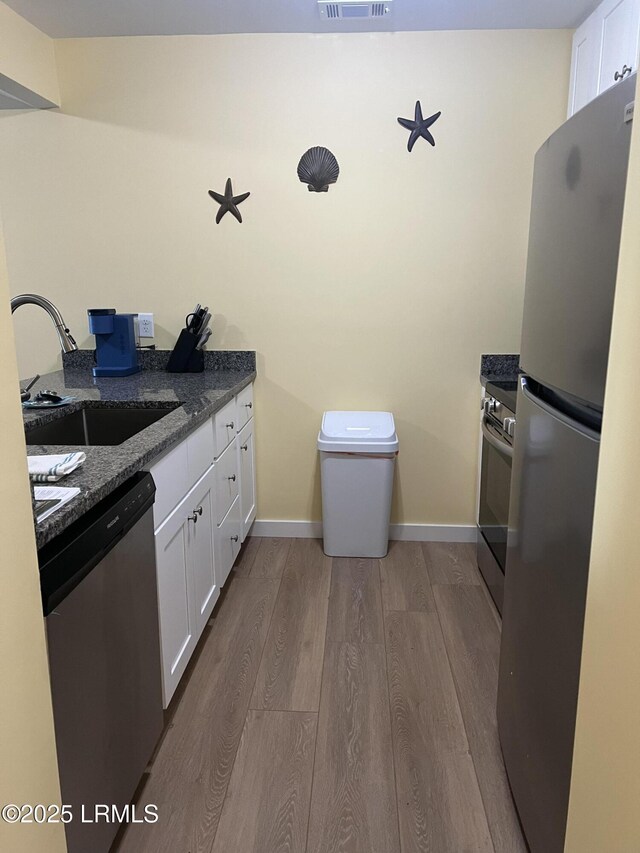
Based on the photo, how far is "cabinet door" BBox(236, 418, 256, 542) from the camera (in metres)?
2.96

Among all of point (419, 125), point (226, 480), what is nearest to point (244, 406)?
point (226, 480)

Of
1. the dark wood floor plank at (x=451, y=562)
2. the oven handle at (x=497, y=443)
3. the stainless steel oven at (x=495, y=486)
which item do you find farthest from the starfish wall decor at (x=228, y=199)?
the dark wood floor plank at (x=451, y=562)

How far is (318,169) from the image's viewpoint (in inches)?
117

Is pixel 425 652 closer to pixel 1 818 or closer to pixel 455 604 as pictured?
pixel 455 604

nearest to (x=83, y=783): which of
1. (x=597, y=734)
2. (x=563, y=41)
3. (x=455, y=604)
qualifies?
(x=597, y=734)

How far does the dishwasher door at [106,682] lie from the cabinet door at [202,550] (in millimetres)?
437

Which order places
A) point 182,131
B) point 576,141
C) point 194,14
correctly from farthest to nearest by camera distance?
1. point 182,131
2. point 194,14
3. point 576,141

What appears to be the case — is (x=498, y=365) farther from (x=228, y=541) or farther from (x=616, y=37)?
(x=228, y=541)

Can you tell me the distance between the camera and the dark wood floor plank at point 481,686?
159cm

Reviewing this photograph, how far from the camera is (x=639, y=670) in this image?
2.58 ft

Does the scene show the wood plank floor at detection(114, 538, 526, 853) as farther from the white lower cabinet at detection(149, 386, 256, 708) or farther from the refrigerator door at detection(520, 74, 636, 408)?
the refrigerator door at detection(520, 74, 636, 408)

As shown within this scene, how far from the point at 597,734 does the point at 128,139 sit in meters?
3.06

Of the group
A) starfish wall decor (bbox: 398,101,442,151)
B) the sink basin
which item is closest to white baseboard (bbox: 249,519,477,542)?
the sink basin

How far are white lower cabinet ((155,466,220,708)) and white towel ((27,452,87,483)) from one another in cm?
36
